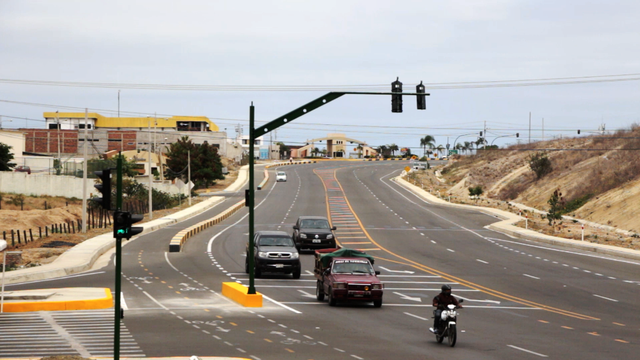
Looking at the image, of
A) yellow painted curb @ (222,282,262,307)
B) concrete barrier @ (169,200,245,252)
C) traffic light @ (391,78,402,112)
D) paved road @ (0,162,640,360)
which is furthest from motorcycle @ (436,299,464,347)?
concrete barrier @ (169,200,245,252)

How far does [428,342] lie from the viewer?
17.3 meters

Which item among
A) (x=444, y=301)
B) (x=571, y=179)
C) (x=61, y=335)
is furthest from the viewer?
(x=571, y=179)

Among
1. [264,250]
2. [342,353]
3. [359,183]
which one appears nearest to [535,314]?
[342,353]

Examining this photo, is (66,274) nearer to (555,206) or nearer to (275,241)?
(275,241)

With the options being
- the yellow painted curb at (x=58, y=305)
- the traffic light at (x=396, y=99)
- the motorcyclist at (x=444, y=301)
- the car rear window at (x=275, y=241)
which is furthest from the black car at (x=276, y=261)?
the motorcyclist at (x=444, y=301)

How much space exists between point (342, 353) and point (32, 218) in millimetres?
49885

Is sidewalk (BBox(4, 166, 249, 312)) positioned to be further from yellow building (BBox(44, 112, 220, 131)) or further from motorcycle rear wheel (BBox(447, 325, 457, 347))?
yellow building (BBox(44, 112, 220, 131))

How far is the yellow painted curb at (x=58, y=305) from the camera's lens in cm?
2172

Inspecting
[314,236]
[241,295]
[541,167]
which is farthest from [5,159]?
[241,295]

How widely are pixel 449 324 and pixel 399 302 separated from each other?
8.68 m

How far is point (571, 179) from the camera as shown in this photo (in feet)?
262

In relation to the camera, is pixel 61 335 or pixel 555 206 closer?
pixel 61 335

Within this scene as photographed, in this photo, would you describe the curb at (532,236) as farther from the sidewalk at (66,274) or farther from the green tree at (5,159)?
the green tree at (5,159)

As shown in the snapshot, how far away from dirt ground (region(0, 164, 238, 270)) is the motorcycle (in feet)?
77.8
